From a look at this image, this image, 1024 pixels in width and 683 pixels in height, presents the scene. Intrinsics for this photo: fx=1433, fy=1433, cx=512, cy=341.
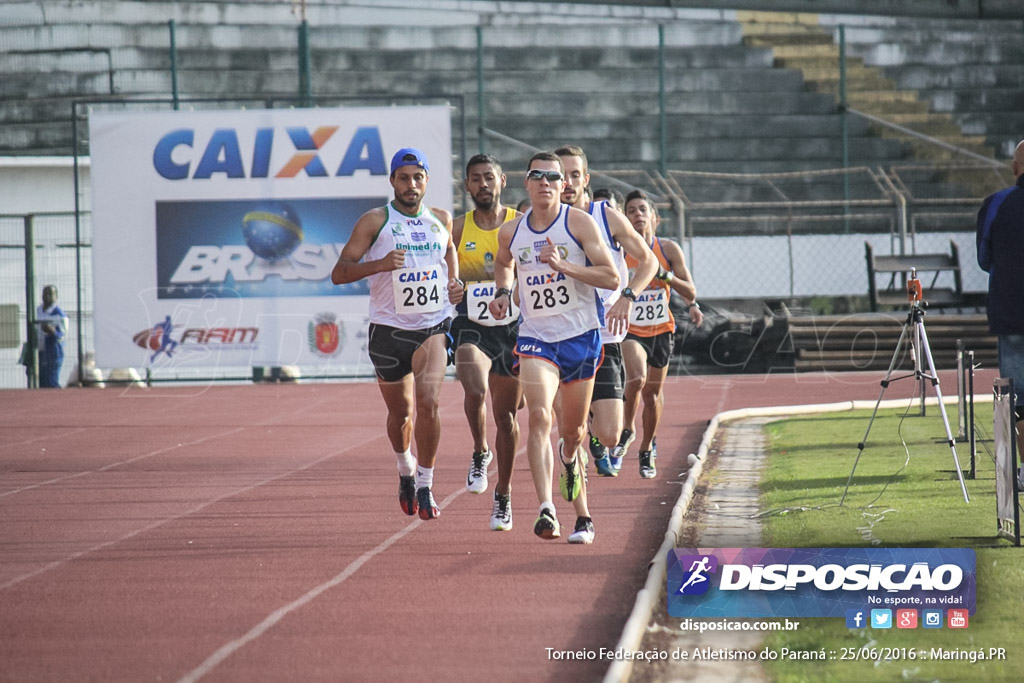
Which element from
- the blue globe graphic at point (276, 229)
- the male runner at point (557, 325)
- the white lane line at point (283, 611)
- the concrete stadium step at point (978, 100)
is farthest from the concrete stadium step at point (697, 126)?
the male runner at point (557, 325)

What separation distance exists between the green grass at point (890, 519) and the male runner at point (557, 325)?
3.89ft

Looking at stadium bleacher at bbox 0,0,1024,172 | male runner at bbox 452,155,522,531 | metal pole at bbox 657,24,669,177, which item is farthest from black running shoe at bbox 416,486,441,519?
stadium bleacher at bbox 0,0,1024,172

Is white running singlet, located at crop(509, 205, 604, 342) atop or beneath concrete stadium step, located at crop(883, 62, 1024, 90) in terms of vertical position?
beneath

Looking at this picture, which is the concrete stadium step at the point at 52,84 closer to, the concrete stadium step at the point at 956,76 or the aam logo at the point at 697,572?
the concrete stadium step at the point at 956,76

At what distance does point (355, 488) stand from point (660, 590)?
4494mm

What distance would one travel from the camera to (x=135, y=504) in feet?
32.4

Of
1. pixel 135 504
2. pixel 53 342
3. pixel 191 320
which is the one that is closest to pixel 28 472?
pixel 135 504

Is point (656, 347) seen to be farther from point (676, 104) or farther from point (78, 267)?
point (676, 104)

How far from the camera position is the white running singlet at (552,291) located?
7.75m

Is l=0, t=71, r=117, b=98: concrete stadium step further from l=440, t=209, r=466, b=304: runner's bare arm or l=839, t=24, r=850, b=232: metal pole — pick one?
l=440, t=209, r=466, b=304: runner's bare arm

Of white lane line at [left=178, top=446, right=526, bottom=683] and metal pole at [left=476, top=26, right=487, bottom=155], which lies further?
metal pole at [left=476, top=26, right=487, bottom=155]

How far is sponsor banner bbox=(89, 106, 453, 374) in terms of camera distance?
21266mm

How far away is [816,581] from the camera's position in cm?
625

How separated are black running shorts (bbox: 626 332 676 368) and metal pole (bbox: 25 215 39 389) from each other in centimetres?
1525
